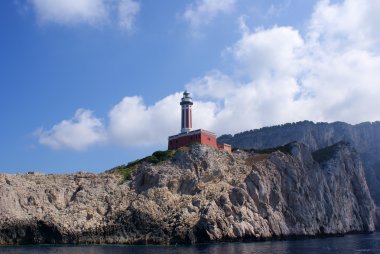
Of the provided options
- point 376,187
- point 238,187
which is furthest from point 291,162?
point 376,187

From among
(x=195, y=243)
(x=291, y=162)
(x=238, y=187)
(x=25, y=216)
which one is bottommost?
(x=195, y=243)

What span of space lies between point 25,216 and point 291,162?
52.0 m

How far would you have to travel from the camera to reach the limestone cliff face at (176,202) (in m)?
75.9

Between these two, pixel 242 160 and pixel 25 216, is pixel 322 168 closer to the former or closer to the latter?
pixel 242 160

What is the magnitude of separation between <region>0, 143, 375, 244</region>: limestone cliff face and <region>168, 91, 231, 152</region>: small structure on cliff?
353 centimetres

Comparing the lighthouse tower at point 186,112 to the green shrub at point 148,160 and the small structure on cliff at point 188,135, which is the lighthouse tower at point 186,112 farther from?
the green shrub at point 148,160

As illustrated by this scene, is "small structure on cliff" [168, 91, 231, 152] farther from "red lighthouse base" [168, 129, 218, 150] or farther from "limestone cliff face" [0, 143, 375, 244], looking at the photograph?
"limestone cliff face" [0, 143, 375, 244]

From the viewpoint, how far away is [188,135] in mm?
97750

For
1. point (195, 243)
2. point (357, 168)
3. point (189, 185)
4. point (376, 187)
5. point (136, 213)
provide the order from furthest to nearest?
point (376, 187) < point (357, 168) < point (189, 185) < point (136, 213) < point (195, 243)

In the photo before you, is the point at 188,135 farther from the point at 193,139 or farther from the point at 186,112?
the point at 186,112

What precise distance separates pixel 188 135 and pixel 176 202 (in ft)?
64.6

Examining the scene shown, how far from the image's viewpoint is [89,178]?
89.1 m

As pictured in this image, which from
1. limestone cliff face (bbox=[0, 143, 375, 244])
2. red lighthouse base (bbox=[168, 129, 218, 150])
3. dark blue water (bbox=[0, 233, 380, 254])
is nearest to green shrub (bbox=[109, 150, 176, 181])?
limestone cliff face (bbox=[0, 143, 375, 244])

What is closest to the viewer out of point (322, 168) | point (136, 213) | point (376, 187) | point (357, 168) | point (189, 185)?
point (136, 213)
